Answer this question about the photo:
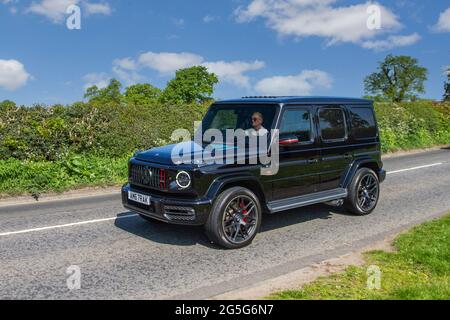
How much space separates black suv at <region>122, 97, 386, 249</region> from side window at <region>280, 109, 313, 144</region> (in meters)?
0.02

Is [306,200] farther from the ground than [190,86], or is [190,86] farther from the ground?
[190,86]

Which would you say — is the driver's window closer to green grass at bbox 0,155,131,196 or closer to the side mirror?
the side mirror

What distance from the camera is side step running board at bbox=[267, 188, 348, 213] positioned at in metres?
6.57

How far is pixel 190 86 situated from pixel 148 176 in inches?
2566

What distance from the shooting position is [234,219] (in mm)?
6145

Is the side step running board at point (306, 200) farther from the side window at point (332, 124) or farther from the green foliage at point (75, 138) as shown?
the green foliage at point (75, 138)

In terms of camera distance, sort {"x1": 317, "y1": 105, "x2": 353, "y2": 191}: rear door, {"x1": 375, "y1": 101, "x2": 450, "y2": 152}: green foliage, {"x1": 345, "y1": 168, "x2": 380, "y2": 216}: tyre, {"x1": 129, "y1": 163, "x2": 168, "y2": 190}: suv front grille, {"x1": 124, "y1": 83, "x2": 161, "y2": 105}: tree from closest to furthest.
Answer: {"x1": 129, "y1": 163, "x2": 168, "y2": 190}: suv front grille
{"x1": 317, "y1": 105, "x2": 353, "y2": 191}: rear door
{"x1": 345, "y1": 168, "x2": 380, "y2": 216}: tyre
{"x1": 375, "y1": 101, "x2": 450, "y2": 152}: green foliage
{"x1": 124, "y1": 83, "x2": 161, "y2": 105}: tree

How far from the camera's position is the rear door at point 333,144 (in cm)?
732

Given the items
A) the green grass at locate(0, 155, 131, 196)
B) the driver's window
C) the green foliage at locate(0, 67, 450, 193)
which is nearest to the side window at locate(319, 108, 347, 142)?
the driver's window

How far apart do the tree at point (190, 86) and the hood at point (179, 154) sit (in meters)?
63.6

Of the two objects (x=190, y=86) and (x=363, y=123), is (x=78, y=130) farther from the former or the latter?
(x=190, y=86)

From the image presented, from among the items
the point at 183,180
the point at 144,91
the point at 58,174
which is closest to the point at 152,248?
the point at 183,180
